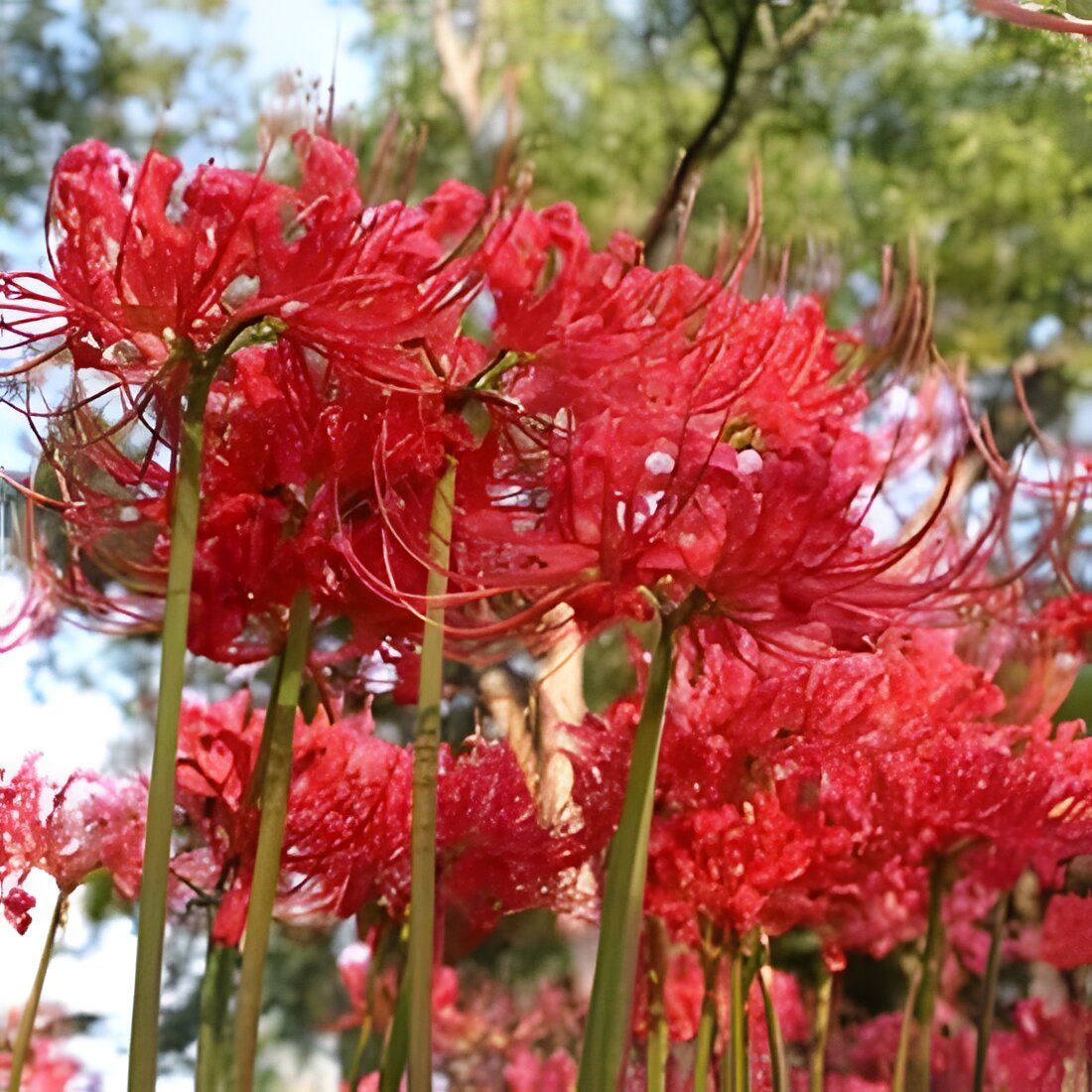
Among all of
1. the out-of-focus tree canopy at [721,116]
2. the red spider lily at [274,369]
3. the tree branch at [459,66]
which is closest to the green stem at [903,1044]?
the red spider lily at [274,369]

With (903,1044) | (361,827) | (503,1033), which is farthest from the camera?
(503,1033)

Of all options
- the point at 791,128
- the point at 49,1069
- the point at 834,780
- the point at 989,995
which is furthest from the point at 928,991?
the point at 791,128

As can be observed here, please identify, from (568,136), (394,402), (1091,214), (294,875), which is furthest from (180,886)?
(568,136)

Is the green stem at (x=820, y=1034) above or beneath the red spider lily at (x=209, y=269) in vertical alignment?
beneath

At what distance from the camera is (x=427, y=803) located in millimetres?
397

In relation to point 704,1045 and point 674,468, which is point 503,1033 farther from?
point 674,468

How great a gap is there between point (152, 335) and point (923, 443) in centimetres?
33

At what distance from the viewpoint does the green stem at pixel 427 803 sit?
0.38 metres

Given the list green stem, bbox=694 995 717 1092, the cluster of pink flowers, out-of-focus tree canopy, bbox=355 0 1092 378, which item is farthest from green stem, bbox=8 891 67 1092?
out-of-focus tree canopy, bbox=355 0 1092 378

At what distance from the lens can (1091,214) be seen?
5.58ft

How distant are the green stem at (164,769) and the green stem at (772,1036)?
23 centimetres

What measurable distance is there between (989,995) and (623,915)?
27cm

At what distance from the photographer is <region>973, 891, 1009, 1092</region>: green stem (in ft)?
1.82

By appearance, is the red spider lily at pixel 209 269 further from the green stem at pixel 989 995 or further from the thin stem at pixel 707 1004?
the green stem at pixel 989 995
